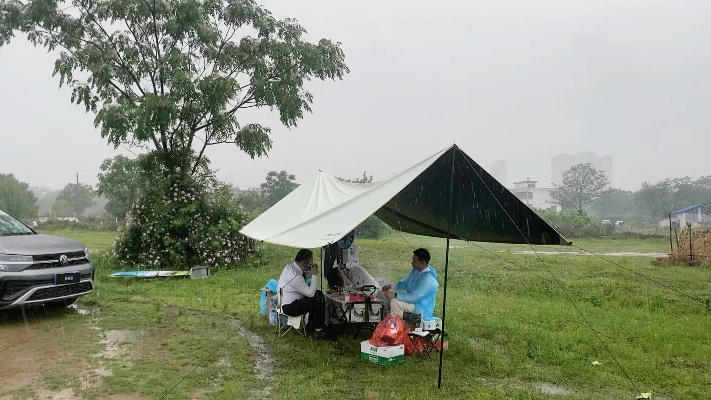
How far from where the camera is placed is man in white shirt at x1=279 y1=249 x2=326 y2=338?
655 cm

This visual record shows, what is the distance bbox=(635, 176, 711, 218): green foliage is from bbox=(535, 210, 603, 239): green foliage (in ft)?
58.1

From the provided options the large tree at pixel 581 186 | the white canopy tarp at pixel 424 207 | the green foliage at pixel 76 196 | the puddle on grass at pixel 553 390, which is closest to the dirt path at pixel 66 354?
the white canopy tarp at pixel 424 207

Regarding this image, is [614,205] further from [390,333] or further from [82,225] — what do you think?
[390,333]

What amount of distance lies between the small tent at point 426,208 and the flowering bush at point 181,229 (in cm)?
623

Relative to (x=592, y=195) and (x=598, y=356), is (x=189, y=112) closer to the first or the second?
(x=598, y=356)

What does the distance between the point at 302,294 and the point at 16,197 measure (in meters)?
45.1

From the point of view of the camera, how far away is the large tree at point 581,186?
49625 millimetres

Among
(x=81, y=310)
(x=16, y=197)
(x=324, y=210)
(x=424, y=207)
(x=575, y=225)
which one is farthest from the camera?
(x=16, y=197)

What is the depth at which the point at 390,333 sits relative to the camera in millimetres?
5750

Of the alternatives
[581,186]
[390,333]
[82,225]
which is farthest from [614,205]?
[390,333]

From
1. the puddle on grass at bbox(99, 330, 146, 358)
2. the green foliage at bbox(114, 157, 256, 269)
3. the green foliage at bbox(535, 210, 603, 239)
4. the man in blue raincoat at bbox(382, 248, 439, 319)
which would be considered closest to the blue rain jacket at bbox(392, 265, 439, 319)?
the man in blue raincoat at bbox(382, 248, 439, 319)

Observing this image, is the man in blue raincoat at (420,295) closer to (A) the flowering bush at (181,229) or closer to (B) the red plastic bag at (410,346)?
(B) the red plastic bag at (410,346)

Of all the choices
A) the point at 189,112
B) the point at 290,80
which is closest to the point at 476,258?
the point at 290,80

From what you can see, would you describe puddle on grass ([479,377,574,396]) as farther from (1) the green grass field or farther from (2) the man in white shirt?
(2) the man in white shirt
